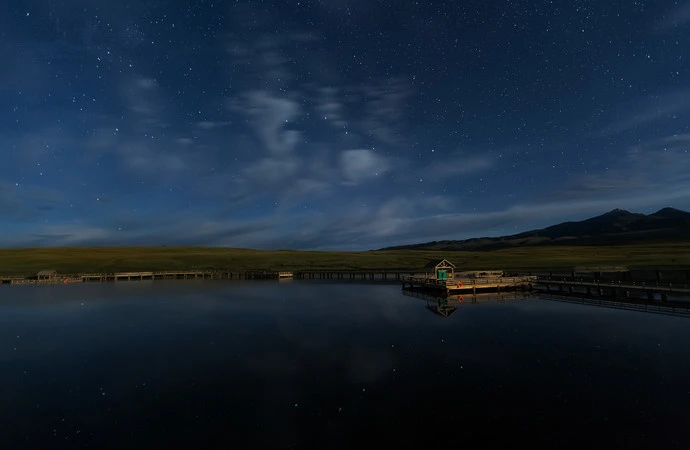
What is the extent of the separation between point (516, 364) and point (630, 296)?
39.4m

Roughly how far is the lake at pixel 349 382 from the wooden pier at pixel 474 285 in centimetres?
1669

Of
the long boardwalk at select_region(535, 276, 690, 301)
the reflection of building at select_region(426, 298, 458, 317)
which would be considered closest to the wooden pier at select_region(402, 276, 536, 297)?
the long boardwalk at select_region(535, 276, 690, 301)

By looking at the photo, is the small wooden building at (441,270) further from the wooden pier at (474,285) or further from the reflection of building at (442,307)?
the reflection of building at (442,307)

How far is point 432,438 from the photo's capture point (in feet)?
49.2

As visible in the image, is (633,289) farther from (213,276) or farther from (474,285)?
(213,276)

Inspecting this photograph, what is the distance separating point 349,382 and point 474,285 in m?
41.9

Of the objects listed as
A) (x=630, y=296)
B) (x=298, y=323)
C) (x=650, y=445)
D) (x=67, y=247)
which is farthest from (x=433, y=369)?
(x=67, y=247)

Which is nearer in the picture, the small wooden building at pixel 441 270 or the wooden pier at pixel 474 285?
the wooden pier at pixel 474 285

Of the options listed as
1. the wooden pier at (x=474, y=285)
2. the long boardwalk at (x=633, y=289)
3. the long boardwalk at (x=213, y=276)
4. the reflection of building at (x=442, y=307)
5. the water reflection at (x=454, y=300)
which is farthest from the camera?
the long boardwalk at (x=213, y=276)

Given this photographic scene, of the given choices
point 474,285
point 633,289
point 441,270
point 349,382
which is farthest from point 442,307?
point 349,382

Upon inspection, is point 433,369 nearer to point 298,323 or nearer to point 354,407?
Answer: point 354,407

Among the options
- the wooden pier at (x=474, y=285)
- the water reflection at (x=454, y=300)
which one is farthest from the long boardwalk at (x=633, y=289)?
the water reflection at (x=454, y=300)

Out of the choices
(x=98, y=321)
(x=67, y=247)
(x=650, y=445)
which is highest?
(x=67, y=247)

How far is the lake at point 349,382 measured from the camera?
15492mm
